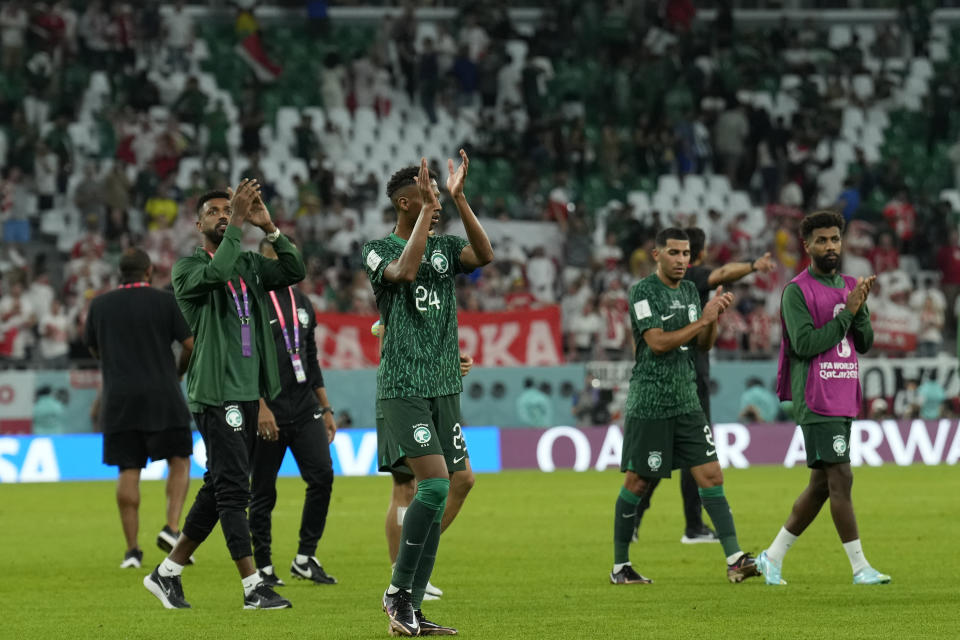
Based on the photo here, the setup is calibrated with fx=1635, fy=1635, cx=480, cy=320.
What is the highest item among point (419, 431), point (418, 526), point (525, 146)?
point (525, 146)

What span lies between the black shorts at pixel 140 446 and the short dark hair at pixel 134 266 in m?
1.17

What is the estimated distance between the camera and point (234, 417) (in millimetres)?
9625

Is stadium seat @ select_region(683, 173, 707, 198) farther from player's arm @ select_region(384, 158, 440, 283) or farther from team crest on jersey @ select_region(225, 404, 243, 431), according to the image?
player's arm @ select_region(384, 158, 440, 283)

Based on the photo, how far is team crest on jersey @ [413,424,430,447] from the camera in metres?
8.28

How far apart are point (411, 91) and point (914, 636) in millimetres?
26511

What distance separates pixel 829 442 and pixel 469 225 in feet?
10.7

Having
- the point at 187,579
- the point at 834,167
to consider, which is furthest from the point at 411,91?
the point at 187,579

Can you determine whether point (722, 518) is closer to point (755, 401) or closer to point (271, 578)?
Answer: point (271, 578)

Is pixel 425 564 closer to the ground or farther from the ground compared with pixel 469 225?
closer to the ground

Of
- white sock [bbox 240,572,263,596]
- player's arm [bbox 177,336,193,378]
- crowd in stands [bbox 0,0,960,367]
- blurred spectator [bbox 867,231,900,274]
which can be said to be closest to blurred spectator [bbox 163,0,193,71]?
crowd in stands [bbox 0,0,960,367]

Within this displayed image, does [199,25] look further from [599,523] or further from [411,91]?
[599,523]

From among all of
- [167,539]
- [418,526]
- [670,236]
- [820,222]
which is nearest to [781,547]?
[820,222]

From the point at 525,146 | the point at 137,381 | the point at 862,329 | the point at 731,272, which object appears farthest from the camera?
the point at 525,146

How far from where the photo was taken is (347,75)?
33.2m
